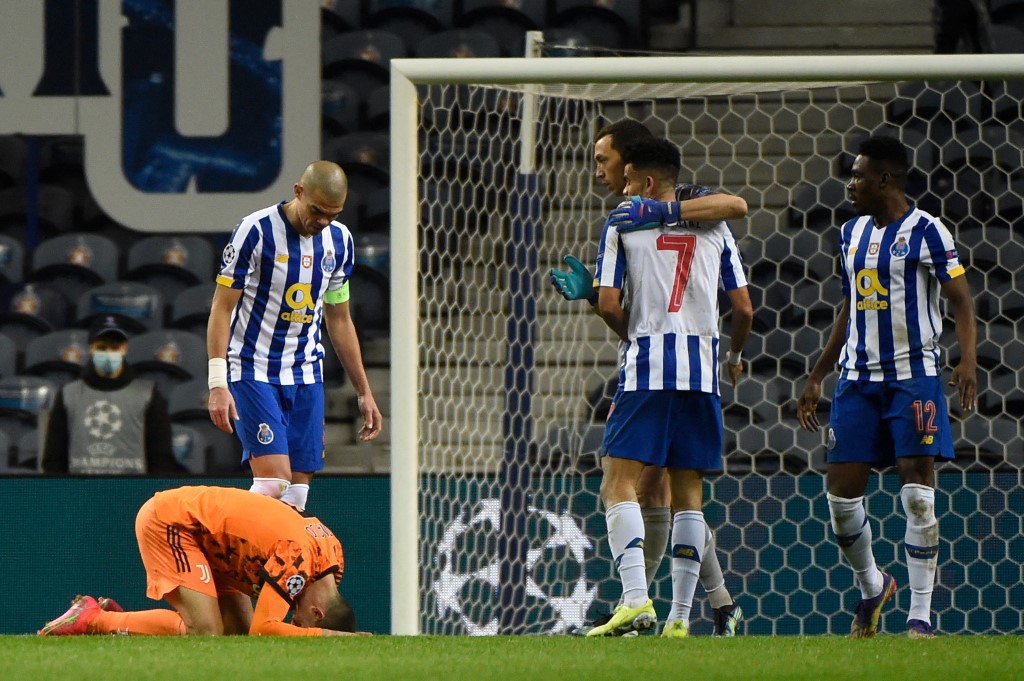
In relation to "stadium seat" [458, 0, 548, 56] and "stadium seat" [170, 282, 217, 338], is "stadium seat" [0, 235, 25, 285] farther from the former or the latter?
"stadium seat" [458, 0, 548, 56]

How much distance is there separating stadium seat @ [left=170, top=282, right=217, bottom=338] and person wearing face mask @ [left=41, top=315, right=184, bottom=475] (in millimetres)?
1146

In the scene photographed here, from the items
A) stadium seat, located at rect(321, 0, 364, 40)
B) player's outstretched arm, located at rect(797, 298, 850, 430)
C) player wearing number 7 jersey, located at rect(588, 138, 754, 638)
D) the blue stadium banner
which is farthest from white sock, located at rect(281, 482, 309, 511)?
stadium seat, located at rect(321, 0, 364, 40)

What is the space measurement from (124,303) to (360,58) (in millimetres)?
2124

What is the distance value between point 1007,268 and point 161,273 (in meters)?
4.82

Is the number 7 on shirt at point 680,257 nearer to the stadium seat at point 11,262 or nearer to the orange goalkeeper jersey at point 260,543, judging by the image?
the orange goalkeeper jersey at point 260,543

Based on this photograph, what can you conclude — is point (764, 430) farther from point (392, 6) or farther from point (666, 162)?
point (392, 6)

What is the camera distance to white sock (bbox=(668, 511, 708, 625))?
4.40 metres

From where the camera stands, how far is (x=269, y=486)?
4.66 metres

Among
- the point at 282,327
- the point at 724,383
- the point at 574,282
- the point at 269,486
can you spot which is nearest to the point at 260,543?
the point at 269,486

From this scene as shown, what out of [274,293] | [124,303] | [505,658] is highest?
[124,303]

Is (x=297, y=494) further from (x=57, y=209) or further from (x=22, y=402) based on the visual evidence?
(x=57, y=209)

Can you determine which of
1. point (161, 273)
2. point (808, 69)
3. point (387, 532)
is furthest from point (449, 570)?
Result: point (161, 273)

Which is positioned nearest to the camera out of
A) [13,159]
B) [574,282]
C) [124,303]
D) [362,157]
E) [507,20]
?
[574,282]

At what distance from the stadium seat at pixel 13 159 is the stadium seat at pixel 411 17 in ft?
7.58
